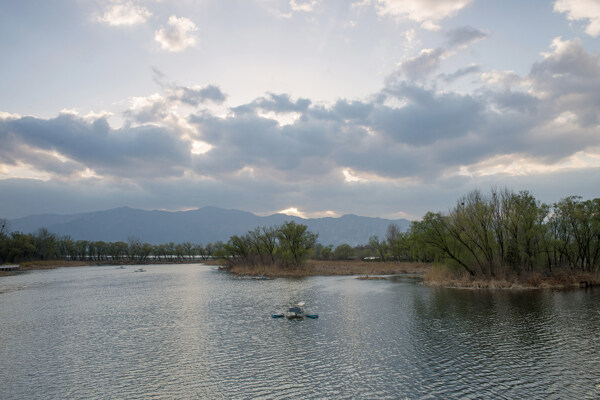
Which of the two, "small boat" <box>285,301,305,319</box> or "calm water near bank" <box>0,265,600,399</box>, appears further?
"small boat" <box>285,301,305,319</box>

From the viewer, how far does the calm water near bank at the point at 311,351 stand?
14016mm

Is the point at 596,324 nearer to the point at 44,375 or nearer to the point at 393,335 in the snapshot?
the point at 393,335

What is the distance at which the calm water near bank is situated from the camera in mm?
14016

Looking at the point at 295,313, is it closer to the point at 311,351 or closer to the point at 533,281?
the point at 311,351

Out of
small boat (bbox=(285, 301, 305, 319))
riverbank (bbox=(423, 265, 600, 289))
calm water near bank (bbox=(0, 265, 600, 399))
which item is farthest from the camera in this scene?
riverbank (bbox=(423, 265, 600, 289))

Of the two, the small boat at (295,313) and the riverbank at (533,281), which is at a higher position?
the small boat at (295,313)

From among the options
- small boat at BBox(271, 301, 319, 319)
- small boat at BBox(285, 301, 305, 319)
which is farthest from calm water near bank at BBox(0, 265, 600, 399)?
small boat at BBox(285, 301, 305, 319)

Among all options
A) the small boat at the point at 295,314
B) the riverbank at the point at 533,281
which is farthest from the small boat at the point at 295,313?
the riverbank at the point at 533,281

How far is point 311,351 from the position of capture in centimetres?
1917

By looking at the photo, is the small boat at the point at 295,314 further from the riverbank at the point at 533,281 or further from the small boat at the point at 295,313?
the riverbank at the point at 533,281

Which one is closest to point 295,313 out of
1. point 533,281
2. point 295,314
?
point 295,314

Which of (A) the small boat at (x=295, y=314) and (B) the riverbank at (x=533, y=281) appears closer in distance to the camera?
(A) the small boat at (x=295, y=314)

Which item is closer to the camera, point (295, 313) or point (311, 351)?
point (311, 351)

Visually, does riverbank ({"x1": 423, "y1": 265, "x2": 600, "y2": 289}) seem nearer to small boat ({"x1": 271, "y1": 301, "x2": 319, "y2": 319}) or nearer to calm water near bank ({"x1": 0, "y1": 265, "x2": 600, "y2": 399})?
calm water near bank ({"x1": 0, "y1": 265, "x2": 600, "y2": 399})
